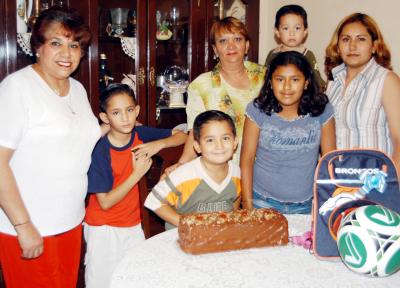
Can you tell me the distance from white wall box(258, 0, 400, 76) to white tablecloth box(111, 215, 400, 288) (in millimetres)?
1517

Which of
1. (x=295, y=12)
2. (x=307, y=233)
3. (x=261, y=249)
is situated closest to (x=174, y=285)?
(x=261, y=249)

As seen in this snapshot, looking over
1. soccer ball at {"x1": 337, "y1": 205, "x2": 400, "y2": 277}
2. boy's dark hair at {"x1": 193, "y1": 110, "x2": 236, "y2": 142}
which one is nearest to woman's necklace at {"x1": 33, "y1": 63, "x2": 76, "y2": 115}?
boy's dark hair at {"x1": 193, "y1": 110, "x2": 236, "y2": 142}

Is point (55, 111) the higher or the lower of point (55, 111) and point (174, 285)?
the higher

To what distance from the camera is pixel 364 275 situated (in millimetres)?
1095

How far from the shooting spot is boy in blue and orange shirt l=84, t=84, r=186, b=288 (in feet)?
5.76

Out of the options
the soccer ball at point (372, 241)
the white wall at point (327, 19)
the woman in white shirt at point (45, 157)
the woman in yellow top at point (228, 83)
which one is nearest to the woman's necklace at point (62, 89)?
the woman in white shirt at point (45, 157)

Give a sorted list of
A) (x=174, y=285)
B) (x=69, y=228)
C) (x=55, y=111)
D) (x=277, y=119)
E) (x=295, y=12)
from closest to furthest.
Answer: (x=174, y=285)
(x=55, y=111)
(x=69, y=228)
(x=277, y=119)
(x=295, y=12)

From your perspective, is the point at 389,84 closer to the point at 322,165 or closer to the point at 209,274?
the point at 322,165

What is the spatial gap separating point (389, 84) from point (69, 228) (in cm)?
138

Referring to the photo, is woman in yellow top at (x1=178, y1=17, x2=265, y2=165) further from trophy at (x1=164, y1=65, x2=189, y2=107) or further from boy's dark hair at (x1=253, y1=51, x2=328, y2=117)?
trophy at (x1=164, y1=65, x2=189, y2=107)

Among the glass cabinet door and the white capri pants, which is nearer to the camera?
the white capri pants

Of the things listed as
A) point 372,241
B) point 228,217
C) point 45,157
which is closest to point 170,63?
point 45,157

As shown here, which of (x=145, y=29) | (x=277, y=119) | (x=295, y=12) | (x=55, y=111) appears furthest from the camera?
(x=145, y=29)

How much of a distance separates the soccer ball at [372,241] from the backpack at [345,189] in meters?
0.13
